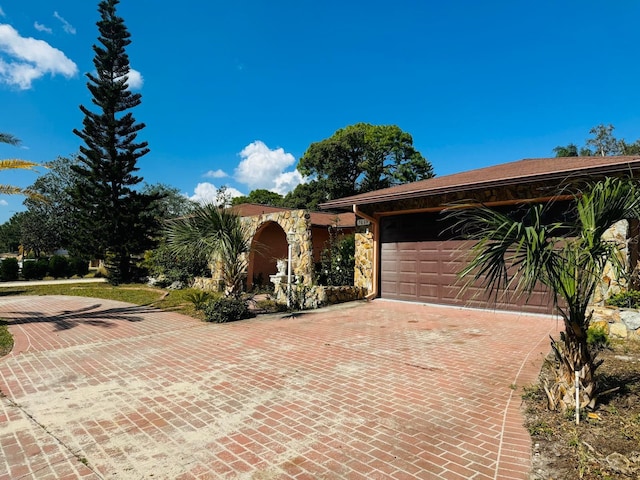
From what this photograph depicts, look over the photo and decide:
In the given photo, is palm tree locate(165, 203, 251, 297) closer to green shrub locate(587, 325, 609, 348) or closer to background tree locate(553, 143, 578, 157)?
green shrub locate(587, 325, 609, 348)

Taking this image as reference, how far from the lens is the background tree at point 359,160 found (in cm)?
3303

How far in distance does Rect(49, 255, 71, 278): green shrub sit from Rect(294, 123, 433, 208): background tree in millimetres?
19165

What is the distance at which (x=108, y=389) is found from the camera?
431cm

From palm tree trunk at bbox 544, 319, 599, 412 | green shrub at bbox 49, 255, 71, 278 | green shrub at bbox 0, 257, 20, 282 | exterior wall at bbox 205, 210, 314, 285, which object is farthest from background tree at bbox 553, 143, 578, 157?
green shrub at bbox 0, 257, 20, 282

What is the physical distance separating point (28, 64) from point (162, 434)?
12085 mm

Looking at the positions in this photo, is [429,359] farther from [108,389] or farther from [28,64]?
[28,64]

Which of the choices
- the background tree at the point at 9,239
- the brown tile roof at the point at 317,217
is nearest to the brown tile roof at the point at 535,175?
the brown tile roof at the point at 317,217

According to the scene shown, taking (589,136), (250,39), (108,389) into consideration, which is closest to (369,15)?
(250,39)

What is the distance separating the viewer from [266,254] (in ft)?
55.6

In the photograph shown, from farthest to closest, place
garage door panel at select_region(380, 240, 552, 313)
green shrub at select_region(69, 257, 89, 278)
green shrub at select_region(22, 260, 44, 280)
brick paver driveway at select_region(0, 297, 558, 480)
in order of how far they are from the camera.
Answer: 1. green shrub at select_region(69, 257, 89, 278)
2. green shrub at select_region(22, 260, 44, 280)
3. garage door panel at select_region(380, 240, 552, 313)
4. brick paver driveway at select_region(0, 297, 558, 480)

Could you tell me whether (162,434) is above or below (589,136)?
below

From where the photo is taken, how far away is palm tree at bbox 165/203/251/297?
28.9 feet

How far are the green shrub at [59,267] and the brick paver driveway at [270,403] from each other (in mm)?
16654

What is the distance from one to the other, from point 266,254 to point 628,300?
13.0 meters
